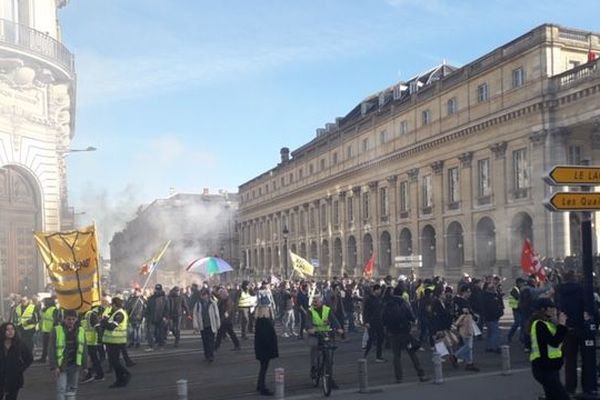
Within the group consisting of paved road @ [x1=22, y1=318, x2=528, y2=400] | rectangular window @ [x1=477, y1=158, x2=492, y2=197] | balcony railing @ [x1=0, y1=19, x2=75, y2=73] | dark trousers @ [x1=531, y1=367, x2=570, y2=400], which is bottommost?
paved road @ [x1=22, y1=318, x2=528, y2=400]

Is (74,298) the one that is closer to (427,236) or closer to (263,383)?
(263,383)

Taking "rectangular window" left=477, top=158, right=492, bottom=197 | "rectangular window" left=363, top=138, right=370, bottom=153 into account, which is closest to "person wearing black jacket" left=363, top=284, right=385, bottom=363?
"rectangular window" left=477, top=158, right=492, bottom=197

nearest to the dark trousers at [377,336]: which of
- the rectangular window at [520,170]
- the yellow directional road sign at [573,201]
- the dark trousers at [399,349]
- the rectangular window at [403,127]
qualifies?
the dark trousers at [399,349]

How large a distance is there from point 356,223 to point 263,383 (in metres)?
50.3

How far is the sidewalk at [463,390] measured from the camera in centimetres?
1094

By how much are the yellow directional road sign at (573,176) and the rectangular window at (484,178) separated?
3353cm

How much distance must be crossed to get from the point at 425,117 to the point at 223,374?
3813cm

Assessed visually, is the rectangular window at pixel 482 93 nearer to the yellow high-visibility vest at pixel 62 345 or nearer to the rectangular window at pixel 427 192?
the rectangular window at pixel 427 192

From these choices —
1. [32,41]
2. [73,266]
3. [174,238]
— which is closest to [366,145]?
[174,238]

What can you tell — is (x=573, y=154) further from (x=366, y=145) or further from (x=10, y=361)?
(x=10, y=361)

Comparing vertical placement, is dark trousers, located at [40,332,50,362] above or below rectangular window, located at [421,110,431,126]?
below

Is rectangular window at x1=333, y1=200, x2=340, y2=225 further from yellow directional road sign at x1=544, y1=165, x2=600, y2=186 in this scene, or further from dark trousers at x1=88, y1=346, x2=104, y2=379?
yellow directional road sign at x1=544, y1=165, x2=600, y2=186

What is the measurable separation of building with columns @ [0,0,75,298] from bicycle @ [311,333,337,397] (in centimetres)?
1526

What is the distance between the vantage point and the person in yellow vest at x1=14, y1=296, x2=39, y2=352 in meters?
17.2
